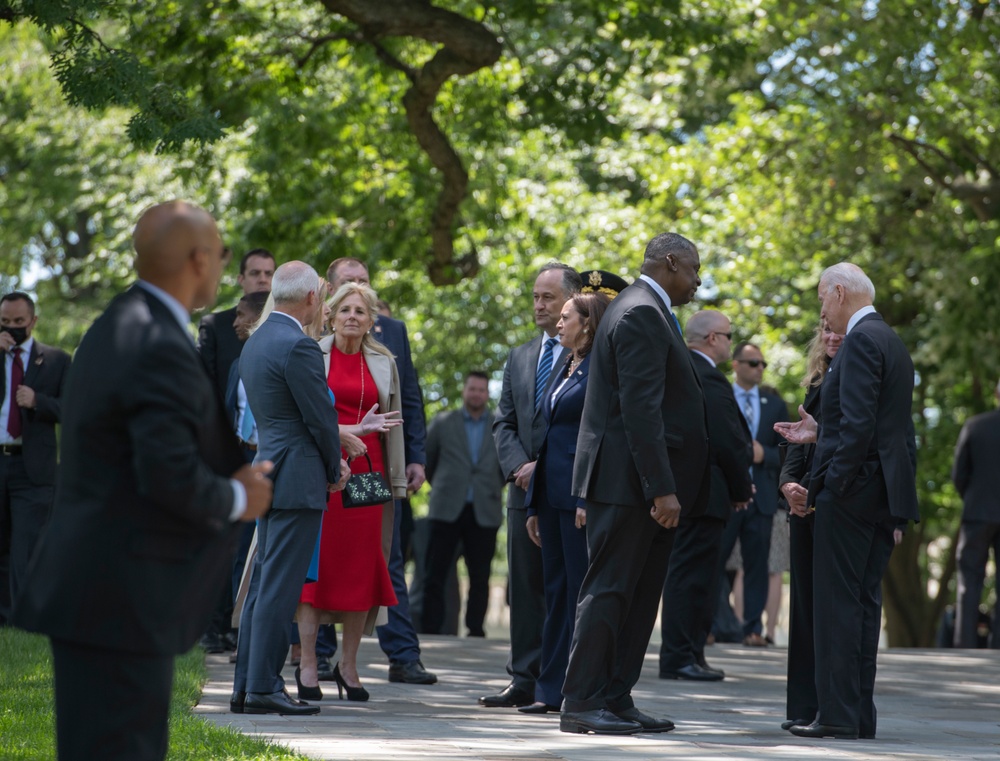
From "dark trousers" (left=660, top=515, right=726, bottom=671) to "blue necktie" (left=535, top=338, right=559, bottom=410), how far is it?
2.42m

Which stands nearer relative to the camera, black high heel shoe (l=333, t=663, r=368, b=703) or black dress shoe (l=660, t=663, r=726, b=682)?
black high heel shoe (l=333, t=663, r=368, b=703)

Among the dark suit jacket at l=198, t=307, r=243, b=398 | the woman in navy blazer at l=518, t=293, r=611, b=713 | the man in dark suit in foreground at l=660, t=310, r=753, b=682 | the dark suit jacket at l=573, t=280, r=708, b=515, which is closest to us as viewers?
the dark suit jacket at l=573, t=280, r=708, b=515

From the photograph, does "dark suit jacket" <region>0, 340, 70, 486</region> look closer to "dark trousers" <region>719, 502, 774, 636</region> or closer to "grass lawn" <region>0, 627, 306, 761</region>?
"grass lawn" <region>0, 627, 306, 761</region>

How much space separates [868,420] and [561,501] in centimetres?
164

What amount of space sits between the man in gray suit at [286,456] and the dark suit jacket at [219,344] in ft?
9.18

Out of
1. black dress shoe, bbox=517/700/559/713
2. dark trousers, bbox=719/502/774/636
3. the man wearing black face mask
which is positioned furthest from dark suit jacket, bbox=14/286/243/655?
dark trousers, bbox=719/502/774/636

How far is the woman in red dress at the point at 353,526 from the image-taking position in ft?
25.1

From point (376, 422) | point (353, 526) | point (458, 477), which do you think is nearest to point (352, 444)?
point (376, 422)

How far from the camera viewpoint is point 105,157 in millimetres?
23578

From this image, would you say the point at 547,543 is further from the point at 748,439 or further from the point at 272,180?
the point at 272,180

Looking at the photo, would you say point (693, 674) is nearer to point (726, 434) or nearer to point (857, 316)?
point (726, 434)

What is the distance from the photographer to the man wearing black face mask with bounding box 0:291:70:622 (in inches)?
432

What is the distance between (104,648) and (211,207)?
56.1ft

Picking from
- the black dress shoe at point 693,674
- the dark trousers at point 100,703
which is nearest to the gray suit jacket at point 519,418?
the black dress shoe at point 693,674
